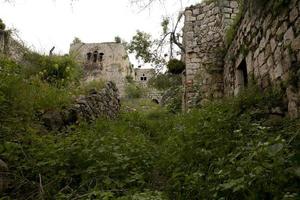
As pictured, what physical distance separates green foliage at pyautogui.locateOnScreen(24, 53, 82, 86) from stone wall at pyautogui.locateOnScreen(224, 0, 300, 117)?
4.41 meters

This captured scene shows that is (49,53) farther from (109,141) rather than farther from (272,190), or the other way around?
(272,190)

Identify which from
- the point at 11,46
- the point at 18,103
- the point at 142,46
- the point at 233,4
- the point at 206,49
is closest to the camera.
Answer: the point at 18,103

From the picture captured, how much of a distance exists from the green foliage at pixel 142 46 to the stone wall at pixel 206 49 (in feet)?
13.4

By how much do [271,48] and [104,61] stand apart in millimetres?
21518

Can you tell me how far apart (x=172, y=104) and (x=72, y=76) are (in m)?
3.56

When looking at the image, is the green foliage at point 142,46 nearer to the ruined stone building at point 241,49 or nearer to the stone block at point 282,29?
the ruined stone building at point 241,49

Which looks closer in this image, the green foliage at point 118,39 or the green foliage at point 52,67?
the green foliage at point 52,67

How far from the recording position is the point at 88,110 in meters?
6.67

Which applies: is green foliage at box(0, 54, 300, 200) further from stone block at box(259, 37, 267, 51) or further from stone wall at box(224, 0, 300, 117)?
stone block at box(259, 37, 267, 51)

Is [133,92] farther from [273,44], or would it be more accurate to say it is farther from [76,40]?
[273,44]

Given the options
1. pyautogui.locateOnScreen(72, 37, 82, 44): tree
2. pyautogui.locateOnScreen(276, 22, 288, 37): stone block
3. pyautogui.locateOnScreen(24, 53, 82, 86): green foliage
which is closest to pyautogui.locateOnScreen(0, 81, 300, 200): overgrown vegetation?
pyautogui.locateOnScreen(276, 22, 288, 37): stone block

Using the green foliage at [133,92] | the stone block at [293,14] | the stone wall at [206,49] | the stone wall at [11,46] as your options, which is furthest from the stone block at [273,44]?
the green foliage at [133,92]

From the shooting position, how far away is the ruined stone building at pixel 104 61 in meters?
24.5

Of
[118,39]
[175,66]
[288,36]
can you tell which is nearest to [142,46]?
[175,66]
